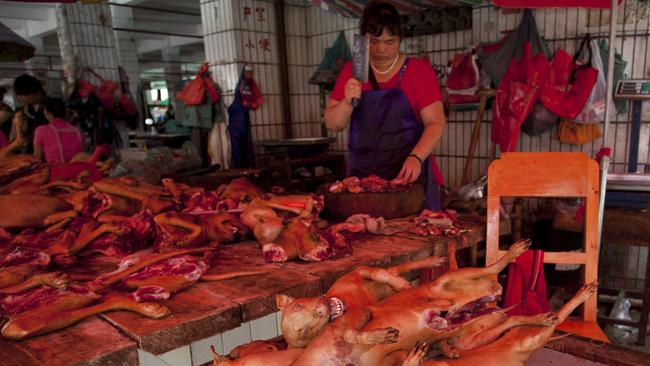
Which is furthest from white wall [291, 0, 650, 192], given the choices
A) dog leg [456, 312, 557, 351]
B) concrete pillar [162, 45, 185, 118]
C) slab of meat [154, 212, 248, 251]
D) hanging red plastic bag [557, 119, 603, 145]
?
concrete pillar [162, 45, 185, 118]

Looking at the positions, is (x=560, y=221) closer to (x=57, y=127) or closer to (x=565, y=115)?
(x=565, y=115)

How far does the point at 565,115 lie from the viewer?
16.7ft

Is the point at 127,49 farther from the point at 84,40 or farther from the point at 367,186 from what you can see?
the point at 367,186

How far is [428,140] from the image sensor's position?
3.21 m

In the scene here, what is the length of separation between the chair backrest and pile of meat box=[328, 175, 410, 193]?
550mm

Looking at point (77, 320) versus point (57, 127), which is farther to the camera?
point (57, 127)

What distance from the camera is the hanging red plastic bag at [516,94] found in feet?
16.9

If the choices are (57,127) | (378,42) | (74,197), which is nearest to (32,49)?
(57,127)

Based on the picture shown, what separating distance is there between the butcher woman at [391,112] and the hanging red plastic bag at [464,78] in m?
2.71

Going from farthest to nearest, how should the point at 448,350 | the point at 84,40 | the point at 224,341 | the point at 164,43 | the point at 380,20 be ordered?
1. the point at 164,43
2. the point at 84,40
3. the point at 380,20
4. the point at 224,341
5. the point at 448,350

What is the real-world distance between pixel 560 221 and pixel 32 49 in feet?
29.0

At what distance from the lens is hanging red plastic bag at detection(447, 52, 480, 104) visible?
590 centimetres

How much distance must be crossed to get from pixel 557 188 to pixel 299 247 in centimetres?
143

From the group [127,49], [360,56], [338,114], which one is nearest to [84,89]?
[127,49]
